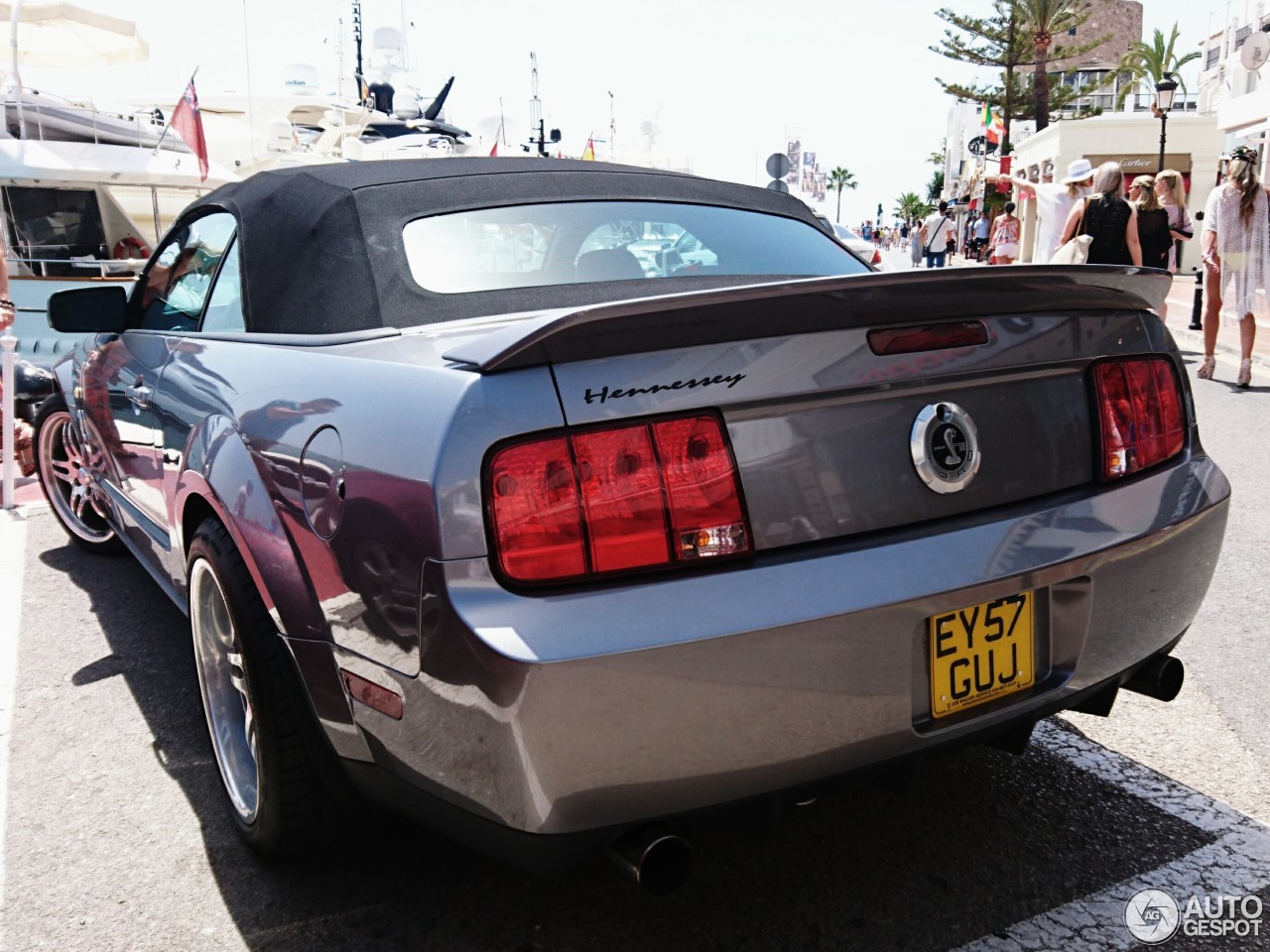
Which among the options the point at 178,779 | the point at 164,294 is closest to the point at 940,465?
the point at 178,779

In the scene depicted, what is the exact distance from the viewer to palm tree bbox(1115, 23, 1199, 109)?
67.1 meters

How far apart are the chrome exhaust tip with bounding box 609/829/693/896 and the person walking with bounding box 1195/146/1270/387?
28.3 feet

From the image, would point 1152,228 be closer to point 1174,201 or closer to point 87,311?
point 1174,201

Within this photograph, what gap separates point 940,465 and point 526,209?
1.37 m

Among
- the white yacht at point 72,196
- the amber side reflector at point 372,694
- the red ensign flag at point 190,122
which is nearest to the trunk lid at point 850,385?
the amber side reflector at point 372,694

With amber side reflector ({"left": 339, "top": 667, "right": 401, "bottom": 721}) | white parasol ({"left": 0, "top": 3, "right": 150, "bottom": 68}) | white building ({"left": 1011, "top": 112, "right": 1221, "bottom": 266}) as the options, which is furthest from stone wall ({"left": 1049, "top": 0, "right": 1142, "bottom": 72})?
amber side reflector ({"left": 339, "top": 667, "right": 401, "bottom": 721})

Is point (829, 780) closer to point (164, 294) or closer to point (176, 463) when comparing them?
point (176, 463)

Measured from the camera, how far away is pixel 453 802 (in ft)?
6.34

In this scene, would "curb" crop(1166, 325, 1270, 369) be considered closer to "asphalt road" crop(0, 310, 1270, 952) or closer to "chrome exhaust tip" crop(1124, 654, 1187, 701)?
"asphalt road" crop(0, 310, 1270, 952)

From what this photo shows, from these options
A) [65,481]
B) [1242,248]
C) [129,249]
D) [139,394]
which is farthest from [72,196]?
[1242,248]

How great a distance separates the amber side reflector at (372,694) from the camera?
6.42 ft

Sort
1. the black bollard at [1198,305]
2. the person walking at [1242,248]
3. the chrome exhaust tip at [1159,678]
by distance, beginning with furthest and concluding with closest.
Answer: the black bollard at [1198,305] < the person walking at [1242,248] < the chrome exhaust tip at [1159,678]

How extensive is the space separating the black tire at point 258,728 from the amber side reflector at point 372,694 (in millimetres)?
271

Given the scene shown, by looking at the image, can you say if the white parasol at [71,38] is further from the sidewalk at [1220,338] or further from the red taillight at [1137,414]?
the red taillight at [1137,414]
